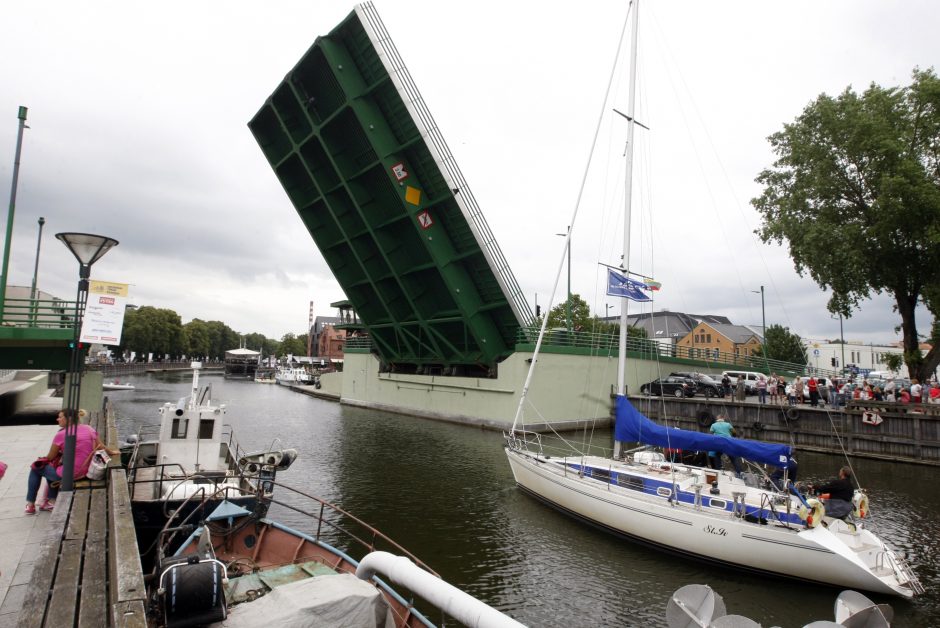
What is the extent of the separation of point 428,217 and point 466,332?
20.4 feet

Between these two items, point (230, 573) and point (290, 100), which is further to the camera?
point (290, 100)

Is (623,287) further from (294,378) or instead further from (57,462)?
(294,378)

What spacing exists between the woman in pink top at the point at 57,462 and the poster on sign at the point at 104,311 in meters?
1.39

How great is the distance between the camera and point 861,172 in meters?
22.2

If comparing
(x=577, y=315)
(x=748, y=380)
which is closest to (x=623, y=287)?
(x=748, y=380)

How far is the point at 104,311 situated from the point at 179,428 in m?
4.18

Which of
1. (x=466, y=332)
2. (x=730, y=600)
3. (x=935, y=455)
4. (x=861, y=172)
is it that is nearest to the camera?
(x=730, y=600)

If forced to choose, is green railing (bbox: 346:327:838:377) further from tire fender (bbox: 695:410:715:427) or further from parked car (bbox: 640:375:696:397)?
tire fender (bbox: 695:410:715:427)

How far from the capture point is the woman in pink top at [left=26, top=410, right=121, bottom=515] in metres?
7.34

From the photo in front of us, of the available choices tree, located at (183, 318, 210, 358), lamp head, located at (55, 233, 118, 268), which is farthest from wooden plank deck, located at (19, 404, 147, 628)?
tree, located at (183, 318, 210, 358)

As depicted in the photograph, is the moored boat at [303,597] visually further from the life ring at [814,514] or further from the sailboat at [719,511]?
the life ring at [814,514]

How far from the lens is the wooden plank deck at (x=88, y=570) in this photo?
154 inches

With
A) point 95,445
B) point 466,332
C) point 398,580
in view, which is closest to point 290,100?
point 466,332

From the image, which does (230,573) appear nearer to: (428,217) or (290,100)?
(428,217)
